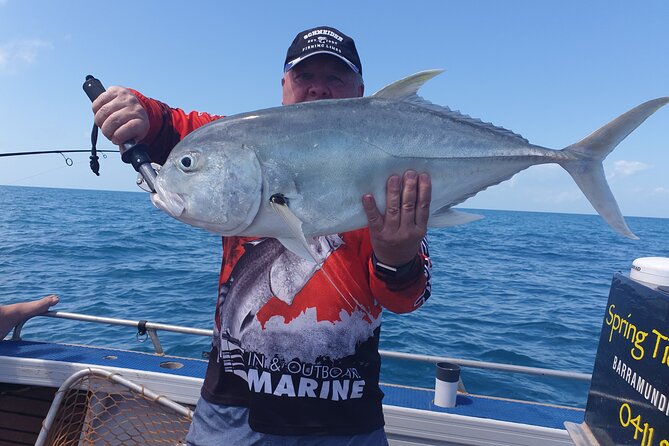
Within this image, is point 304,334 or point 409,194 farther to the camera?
point 304,334

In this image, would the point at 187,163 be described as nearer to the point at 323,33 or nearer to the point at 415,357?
the point at 323,33

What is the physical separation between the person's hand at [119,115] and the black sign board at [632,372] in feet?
8.11

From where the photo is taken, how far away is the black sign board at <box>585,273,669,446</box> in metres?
1.93

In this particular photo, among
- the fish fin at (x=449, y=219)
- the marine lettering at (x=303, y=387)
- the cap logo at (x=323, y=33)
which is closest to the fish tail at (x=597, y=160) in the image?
the fish fin at (x=449, y=219)

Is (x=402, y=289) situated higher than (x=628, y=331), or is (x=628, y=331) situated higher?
(x=402, y=289)

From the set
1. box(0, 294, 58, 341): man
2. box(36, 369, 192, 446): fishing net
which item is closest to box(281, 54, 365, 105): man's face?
box(36, 369, 192, 446): fishing net

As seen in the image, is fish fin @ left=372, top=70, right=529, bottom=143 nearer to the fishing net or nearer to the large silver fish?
the large silver fish

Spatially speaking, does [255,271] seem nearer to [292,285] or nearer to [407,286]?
[292,285]

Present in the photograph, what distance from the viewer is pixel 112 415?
3527 mm

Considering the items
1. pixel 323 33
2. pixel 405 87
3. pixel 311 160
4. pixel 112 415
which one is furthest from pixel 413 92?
pixel 112 415

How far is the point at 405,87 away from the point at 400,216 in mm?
556

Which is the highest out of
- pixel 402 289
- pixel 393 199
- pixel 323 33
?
pixel 323 33

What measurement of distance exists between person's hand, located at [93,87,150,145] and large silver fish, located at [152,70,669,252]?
12.2 inches

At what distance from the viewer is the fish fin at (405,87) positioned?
6.17ft
